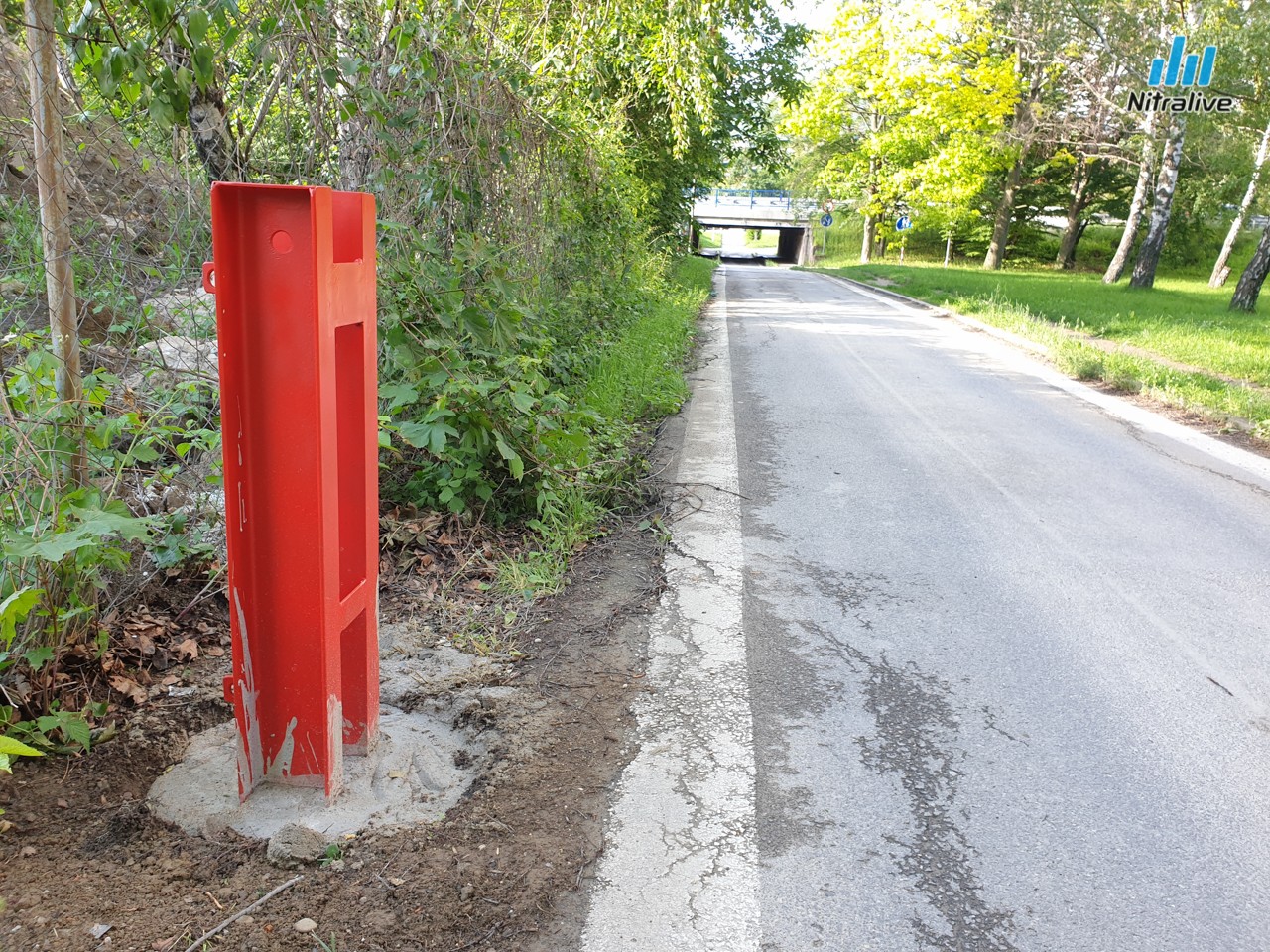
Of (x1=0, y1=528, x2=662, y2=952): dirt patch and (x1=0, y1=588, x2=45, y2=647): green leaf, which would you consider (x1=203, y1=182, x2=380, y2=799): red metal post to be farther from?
(x1=0, y1=588, x2=45, y2=647): green leaf

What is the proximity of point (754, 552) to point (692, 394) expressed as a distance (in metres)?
4.31

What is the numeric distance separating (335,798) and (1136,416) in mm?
8371

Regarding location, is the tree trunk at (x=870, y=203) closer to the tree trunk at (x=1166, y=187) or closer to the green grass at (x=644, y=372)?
the tree trunk at (x=1166, y=187)

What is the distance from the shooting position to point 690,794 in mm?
2746

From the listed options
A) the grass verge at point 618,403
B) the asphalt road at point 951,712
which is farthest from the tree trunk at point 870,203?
the asphalt road at point 951,712

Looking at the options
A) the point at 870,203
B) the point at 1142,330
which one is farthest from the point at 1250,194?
the point at 870,203

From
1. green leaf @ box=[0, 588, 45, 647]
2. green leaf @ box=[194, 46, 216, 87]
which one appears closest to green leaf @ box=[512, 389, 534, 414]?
green leaf @ box=[194, 46, 216, 87]

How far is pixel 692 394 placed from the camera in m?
8.98

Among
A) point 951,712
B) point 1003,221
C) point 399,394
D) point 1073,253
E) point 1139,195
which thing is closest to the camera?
point 951,712

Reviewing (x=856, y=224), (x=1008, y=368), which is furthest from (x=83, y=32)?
(x=856, y=224)

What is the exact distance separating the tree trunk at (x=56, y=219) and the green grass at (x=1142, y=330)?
8.51 m

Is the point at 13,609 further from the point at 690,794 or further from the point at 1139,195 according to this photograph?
the point at 1139,195

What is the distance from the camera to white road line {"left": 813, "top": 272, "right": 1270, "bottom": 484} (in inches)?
286

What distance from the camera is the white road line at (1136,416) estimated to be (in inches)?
286
